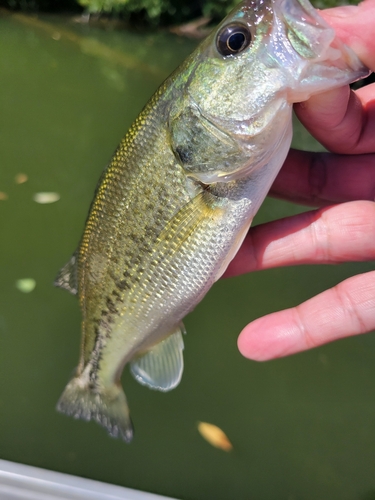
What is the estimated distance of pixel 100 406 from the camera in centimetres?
137

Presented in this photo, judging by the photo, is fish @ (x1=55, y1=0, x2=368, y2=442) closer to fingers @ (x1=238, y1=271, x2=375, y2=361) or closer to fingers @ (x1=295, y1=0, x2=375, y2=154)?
fingers @ (x1=295, y1=0, x2=375, y2=154)

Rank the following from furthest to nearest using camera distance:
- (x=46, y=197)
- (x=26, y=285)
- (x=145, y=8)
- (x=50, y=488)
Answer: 1. (x=145, y=8)
2. (x=46, y=197)
3. (x=26, y=285)
4. (x=50, y=488)

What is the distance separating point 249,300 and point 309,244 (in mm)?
933

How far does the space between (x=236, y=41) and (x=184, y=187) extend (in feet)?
1.31

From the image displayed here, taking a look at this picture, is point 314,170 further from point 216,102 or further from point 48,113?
point 48,113

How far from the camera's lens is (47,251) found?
236cm

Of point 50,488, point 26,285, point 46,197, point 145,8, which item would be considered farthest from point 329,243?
point 145,8

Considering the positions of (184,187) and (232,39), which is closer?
(232,39)

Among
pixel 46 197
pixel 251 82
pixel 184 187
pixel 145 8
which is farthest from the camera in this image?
pixel 145 8

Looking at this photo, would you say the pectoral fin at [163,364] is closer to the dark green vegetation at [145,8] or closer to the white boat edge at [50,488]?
the white boat edge at [50,488]

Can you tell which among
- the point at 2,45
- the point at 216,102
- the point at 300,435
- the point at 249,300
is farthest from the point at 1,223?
the point at 2,45

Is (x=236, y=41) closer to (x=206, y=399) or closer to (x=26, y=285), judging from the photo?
(x=206, y=399)

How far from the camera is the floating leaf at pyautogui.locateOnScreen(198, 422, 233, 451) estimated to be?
170 cm

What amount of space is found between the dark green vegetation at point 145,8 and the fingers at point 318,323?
10013 mm
